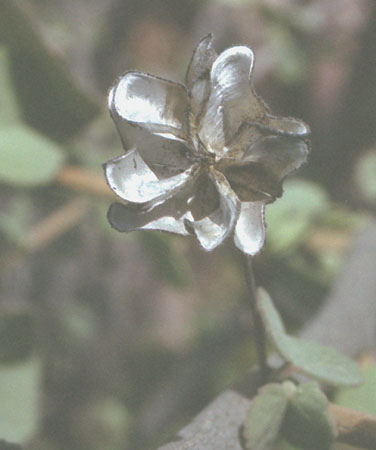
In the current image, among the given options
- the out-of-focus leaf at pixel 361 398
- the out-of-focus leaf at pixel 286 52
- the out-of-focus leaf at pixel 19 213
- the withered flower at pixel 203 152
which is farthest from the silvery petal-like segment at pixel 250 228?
the out-of-focus leaf at pixel 286 52

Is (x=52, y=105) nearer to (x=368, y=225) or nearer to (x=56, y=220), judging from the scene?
(x=56, y=220)

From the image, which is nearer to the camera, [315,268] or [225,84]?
[225,84]

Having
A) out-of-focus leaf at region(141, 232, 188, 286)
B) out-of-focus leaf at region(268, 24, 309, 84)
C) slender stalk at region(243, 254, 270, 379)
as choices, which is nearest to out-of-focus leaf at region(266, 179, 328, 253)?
out-of-focus leaf at region(141, 232, 188, 286)

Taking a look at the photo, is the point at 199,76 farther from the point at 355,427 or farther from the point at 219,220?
the point at 355,427

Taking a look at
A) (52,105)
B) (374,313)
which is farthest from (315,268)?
(52,105)

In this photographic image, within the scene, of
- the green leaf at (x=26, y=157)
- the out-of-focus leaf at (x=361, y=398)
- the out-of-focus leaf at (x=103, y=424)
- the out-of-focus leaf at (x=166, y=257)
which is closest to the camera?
the out-of-focus leaf at (x=361, y=398)

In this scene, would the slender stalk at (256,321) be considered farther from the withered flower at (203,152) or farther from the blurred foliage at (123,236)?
Result: the blurred foliage at (123,236)

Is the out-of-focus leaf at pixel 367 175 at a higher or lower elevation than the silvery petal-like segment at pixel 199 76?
lower

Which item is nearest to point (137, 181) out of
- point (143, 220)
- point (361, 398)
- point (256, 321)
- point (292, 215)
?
point (143, 220)
